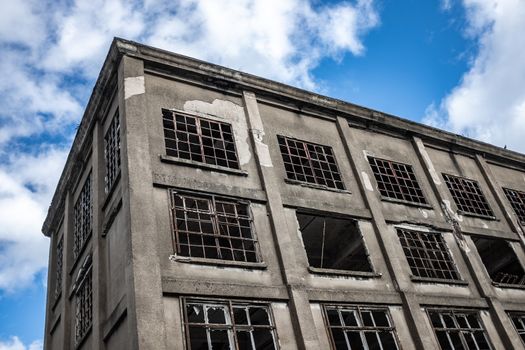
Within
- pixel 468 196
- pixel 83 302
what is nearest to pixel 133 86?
pixel 83 302

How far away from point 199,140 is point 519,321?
34.3ft

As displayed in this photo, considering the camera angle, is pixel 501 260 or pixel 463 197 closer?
pixel 463 197

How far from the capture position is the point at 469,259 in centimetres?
1471

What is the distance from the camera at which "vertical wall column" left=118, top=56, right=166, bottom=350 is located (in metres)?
8.85

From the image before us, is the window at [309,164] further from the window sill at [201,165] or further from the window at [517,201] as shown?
the window at [517,201]

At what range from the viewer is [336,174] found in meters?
14.6

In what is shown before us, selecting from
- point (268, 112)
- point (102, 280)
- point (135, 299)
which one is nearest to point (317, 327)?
point (135, 299)

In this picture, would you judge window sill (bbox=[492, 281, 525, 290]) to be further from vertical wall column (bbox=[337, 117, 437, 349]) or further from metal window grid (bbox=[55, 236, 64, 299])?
metal window grid (bbox=[55, 236, 64, 299])

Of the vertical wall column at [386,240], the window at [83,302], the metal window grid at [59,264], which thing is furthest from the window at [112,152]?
the vertical wall column at [386,240]

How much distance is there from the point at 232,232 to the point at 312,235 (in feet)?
10.8

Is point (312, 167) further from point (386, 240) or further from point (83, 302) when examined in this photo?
point (83, 302)

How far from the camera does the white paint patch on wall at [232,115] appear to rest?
13125 millimetres

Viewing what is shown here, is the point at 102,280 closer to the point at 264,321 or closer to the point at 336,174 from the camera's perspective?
the point at 264,321

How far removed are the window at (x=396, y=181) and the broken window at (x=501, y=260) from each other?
3.11 metres
